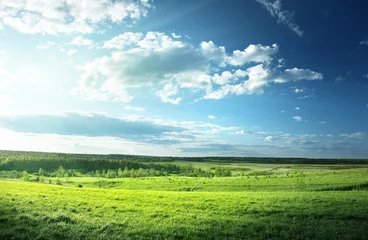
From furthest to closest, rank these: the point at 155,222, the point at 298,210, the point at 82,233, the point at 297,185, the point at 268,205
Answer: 1. the point at 297,185
2. the point at 268,205
3. the point at 298,210
4. the point at 155,222
5. the point at 82,233

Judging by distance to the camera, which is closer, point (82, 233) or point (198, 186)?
point (82, 233)

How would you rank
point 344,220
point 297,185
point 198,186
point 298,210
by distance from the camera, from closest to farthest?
point 344,220, point 298,210, point 297,185, point 198,186

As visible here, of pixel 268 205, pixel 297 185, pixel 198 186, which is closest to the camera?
pixel 268 205

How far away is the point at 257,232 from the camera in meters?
20.0

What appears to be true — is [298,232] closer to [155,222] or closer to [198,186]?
[155,222]

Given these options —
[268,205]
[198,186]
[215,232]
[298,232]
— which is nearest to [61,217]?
[215,232]

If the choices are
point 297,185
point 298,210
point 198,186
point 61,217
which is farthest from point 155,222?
point 198,186

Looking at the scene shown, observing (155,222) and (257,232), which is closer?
(257,232)

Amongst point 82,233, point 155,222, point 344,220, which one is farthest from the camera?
point 344,220

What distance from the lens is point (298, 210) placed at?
2962 centimetres

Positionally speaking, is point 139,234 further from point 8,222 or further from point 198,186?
point 198,186

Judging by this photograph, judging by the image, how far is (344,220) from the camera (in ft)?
79.5

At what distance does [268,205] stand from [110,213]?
18187 mm

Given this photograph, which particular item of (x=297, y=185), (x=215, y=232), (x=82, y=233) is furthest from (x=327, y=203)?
(x=297, y=185)
